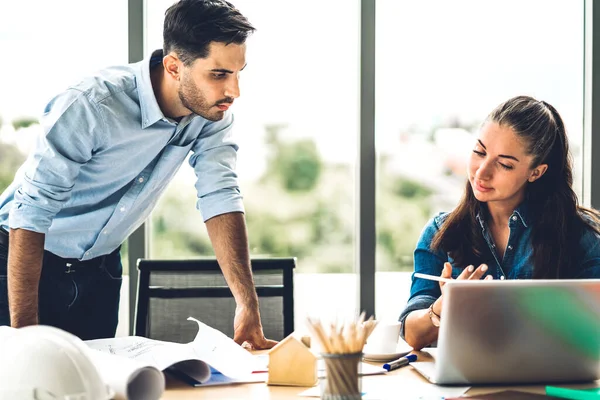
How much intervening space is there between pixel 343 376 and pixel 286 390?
0.32m

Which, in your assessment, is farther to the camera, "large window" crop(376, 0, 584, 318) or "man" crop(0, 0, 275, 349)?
"large window" crop(376, 0, 584, 318)

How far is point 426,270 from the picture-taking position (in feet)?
Answer: 6.26

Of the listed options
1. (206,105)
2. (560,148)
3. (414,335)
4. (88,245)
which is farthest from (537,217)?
(88,245)

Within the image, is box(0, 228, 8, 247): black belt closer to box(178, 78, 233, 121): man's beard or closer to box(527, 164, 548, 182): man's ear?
box(178, 78, 233, 121): man's beard

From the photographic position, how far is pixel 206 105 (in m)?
1.91

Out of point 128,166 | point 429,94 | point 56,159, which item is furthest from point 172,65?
point 429,94

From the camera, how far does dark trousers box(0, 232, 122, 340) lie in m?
1.94

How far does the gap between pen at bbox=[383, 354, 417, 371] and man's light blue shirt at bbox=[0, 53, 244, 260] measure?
2.43 ft

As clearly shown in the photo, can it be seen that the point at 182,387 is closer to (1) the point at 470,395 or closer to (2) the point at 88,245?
(1) the point at 470,395

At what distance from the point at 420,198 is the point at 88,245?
151cm

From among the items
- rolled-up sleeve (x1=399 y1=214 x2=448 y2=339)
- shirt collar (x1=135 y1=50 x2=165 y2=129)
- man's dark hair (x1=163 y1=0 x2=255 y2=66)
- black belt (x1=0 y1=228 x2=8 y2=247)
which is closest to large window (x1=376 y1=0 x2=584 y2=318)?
rolled-up sleeve (x1=399 y1=214 x2=448 y2=339)

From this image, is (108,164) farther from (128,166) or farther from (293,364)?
(293,364)

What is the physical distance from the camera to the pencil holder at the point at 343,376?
3.26 feet

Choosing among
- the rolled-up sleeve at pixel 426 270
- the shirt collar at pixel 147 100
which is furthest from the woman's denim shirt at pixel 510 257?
the shirt collar at pixel 147 100
